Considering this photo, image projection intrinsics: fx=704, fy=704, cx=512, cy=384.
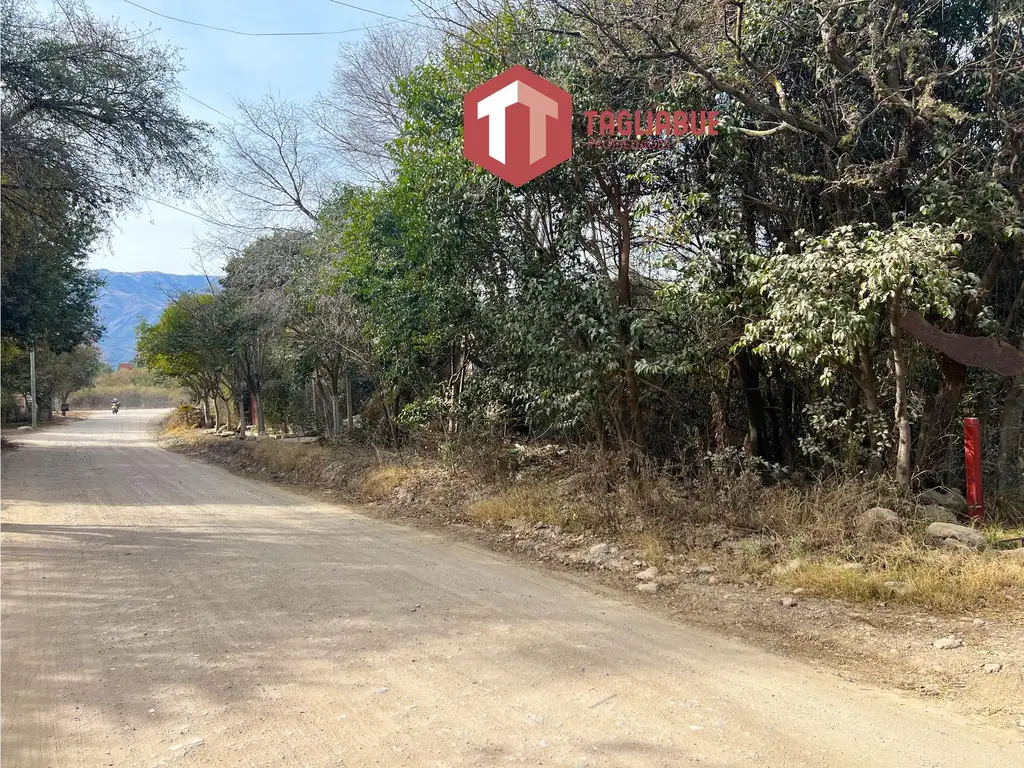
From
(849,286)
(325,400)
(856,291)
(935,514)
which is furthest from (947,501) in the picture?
(325,400)

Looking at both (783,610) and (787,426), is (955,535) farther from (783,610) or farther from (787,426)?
(787,426)

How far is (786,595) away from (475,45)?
740cm

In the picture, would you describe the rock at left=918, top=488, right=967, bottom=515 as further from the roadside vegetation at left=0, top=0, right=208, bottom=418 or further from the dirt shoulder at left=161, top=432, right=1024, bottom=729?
the roadside vegetation at left=0, top=0, right=208, bottom=418

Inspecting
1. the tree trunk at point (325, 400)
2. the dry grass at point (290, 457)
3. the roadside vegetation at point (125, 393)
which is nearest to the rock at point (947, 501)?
the dry grass at point (290, 457)

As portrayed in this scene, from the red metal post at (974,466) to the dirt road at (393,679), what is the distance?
398 cm

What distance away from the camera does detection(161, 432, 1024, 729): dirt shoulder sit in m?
4.24

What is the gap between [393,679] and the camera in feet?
Result: 13.5

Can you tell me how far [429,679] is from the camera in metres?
4.13

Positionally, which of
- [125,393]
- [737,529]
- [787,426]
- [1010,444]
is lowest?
[737,529]

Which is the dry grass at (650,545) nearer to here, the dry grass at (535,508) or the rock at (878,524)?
the dry grass at (535,508)

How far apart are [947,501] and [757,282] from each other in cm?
321

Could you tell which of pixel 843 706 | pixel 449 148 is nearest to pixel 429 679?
pixel 843 706

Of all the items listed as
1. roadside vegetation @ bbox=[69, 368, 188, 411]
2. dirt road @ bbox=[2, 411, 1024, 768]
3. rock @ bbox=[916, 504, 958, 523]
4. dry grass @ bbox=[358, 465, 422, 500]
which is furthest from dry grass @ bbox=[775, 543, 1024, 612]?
roadside vegetation @ bbox=[69, 368, 188, 411]

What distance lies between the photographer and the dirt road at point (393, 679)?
335 centimetres
